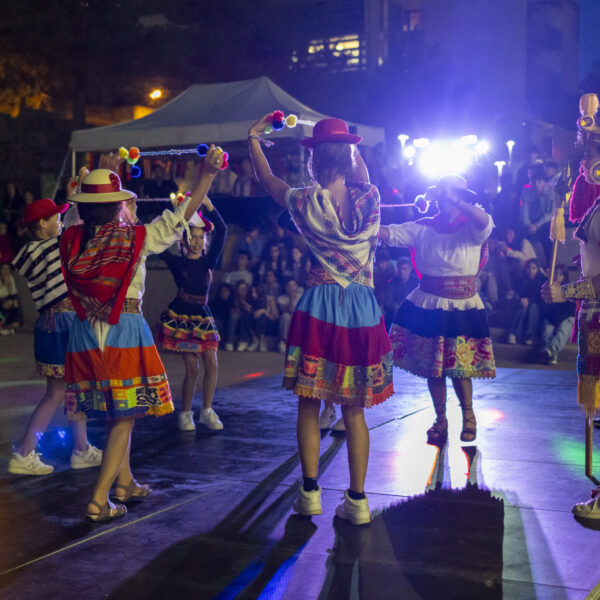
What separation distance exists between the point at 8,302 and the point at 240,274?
4317 millimetres

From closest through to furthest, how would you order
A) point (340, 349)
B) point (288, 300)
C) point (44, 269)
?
point (340, 349)
point (44, 269)
point (288, 300)

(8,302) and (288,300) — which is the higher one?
(288,300)

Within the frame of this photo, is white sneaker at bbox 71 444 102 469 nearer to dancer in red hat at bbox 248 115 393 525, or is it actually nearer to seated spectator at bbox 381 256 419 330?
dancer in red hat at bbox 248 115 393 525

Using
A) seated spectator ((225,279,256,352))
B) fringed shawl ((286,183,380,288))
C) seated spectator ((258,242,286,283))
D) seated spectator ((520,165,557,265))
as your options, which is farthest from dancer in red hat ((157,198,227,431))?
seated spectator ((520,165,557,265))

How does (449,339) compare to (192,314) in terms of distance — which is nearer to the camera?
(449,339)

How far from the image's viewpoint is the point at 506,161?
66.2 feet

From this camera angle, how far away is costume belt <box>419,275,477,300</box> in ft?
18.1

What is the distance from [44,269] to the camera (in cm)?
477

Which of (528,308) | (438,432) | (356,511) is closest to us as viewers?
(356,511)

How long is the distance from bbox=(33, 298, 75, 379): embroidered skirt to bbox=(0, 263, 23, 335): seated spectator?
9334mm

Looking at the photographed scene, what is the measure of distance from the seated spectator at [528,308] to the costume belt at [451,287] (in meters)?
5.61

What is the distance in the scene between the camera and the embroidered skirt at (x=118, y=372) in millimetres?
3883

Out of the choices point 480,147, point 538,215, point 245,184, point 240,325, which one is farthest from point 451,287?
point 480,147

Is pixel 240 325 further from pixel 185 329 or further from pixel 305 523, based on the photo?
pixel 305 523
